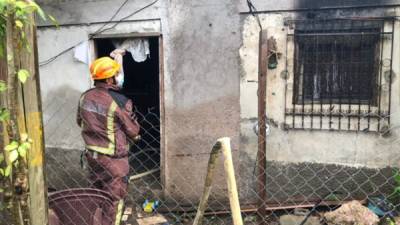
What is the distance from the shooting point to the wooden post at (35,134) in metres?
1.94

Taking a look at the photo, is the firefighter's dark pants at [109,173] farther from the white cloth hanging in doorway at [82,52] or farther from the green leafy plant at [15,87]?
the white cloth hanging in doorway at [82,52]

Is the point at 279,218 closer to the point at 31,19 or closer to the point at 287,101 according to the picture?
the point at 287,101

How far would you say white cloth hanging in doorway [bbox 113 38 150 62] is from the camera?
580 cm

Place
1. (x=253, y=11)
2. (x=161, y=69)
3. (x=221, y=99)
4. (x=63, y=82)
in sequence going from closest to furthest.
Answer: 1. (x=253, y=11)
2. (x=221, y=99)
3. (x=161, y=69)
4. (x=63, y=82)

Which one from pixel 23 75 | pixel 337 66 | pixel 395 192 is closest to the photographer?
pixel 23 75

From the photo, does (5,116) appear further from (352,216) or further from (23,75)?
(352,216)

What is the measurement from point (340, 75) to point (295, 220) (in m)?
1.93

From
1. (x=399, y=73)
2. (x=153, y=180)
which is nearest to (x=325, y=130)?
(x=399, y=73)

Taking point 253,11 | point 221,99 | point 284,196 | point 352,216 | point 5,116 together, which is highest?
point 253,11

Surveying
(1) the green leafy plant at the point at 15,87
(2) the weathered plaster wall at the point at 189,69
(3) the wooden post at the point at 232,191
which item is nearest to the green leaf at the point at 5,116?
(1) the green leafy plant at the point at 15,87

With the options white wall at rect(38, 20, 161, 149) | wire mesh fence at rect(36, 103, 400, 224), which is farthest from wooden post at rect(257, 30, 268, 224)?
white wall at rect(38, 20, 161, 149)

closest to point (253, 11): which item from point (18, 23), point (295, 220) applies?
point (295, 220)

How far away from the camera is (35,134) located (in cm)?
200

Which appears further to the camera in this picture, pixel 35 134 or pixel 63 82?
pixel 63 82
